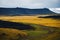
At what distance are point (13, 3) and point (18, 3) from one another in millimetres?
91

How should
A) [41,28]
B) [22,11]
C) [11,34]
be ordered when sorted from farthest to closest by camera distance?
[22,11], [41,28], [11,34]

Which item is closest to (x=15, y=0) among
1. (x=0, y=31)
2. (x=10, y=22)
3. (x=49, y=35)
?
(x=10, y=22)

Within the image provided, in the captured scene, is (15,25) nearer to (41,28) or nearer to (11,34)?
(11,34)

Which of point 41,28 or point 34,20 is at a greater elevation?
point 34,20

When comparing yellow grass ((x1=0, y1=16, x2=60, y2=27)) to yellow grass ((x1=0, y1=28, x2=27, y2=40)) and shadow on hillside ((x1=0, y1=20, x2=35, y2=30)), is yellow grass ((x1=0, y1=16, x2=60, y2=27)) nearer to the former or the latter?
shadow on hillside ((x1=0, y1=20, x2=35, y2=30))

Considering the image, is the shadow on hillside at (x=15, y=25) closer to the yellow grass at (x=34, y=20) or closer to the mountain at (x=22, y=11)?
the yellow grass at (x=34, y=20)

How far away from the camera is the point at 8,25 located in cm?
224

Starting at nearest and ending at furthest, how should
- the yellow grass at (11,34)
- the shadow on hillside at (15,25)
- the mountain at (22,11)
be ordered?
the yellow grass at (11,34), the shadow on hillside at (15,25), the mountain at (22,11)

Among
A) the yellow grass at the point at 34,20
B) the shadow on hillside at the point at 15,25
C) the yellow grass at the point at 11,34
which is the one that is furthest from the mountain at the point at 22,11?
the yellow grass at the point at 11,34

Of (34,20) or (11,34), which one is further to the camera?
(34,20)

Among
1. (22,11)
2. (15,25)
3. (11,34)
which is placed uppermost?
(22,11)

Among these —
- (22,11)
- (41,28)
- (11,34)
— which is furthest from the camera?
(22,11)

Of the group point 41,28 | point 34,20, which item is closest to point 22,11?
point 34,20

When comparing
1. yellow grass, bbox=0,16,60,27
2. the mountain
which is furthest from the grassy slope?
the mountain
